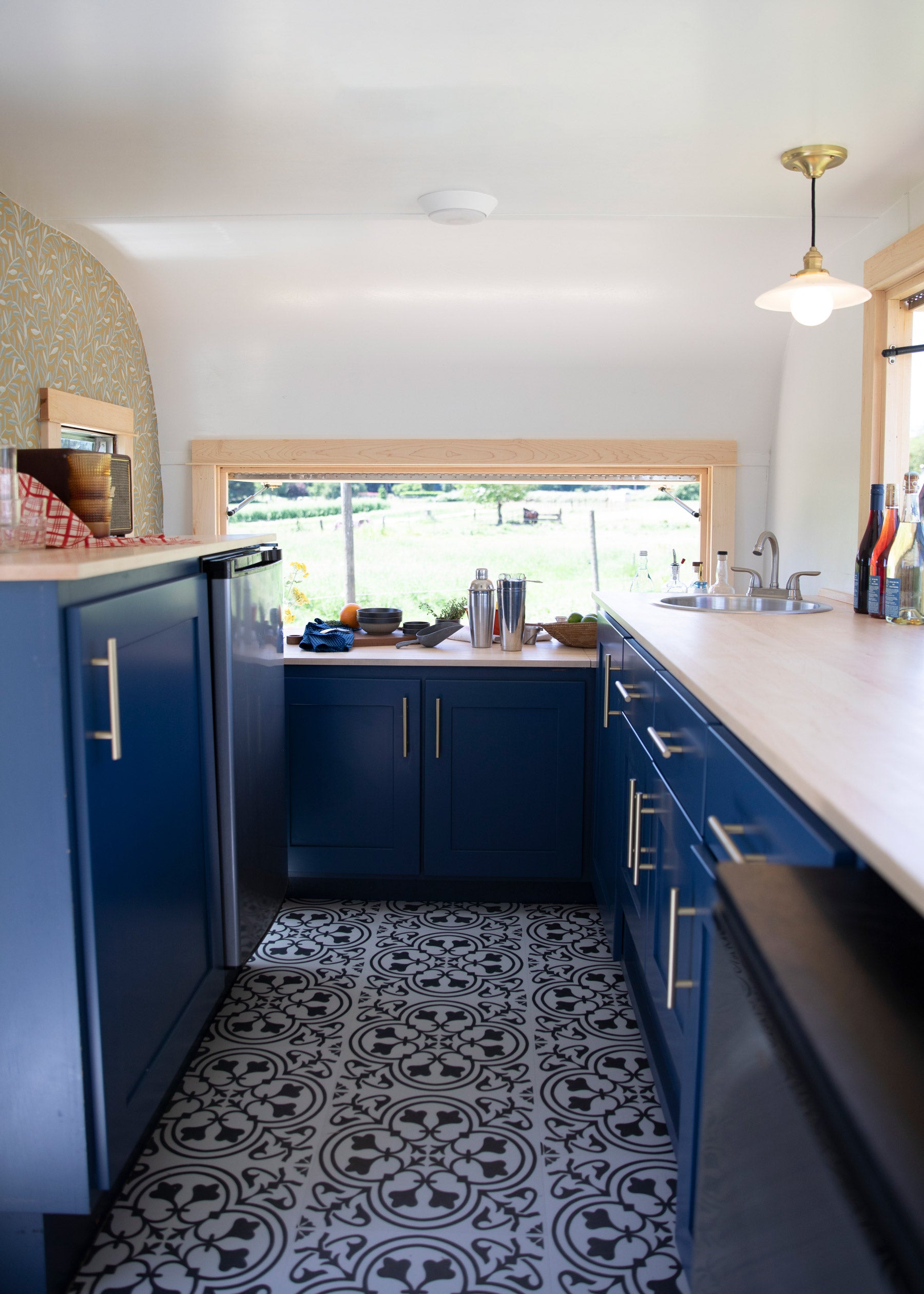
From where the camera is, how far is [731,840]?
1398 mm

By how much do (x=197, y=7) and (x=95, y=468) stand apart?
108 centimetres

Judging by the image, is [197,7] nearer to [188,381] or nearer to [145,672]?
[145,672]

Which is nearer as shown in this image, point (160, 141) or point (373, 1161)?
point (373, 1161)

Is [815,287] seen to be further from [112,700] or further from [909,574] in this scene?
[112,700]

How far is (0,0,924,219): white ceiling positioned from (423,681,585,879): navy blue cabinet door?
1.48 m

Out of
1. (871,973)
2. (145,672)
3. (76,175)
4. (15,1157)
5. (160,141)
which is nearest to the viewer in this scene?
(871,973)

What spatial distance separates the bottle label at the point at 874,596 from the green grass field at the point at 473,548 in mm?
1401

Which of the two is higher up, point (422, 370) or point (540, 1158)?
point (422, 370)

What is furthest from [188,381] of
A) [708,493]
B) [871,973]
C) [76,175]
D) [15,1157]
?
[871,973]

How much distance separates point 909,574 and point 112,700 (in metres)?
1.89

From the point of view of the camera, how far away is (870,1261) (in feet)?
1.78

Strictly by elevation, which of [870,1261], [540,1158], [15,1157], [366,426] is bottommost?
[540,1158]

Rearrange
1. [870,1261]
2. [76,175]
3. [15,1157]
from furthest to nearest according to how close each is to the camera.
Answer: [76,175] → [15,1157] → [870,1261]

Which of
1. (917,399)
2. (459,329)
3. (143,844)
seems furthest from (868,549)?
(143,844)
